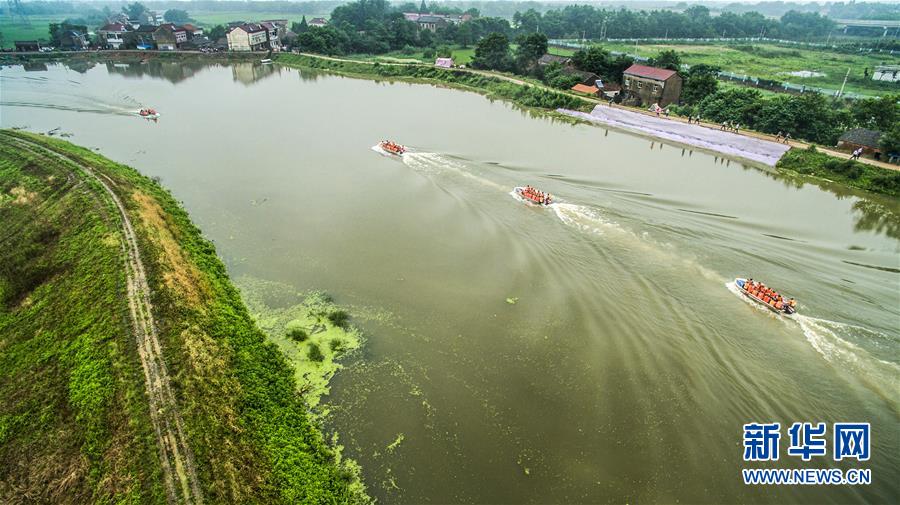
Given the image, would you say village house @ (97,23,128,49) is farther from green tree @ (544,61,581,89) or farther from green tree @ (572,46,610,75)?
green tree @ (572,46,610,75)

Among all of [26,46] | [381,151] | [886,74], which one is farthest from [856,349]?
[26,46]

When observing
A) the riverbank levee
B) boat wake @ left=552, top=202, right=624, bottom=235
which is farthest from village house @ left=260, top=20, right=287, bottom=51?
boat wake @ left=552, top=202, right=624, bottom=235

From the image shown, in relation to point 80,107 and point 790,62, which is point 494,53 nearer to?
point 80,107

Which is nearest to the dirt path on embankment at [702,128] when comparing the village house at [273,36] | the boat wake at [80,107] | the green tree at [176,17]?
the village house at [273,36]

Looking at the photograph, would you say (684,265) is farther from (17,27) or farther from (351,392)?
(17,27)

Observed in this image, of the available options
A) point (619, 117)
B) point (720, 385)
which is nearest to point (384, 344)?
point (720, 385)
